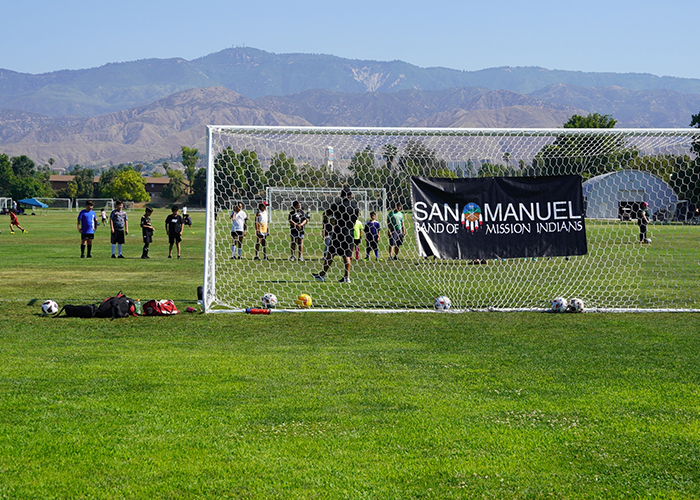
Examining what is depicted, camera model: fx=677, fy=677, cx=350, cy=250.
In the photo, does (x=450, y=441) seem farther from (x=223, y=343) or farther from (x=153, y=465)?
(x=223, y=343)

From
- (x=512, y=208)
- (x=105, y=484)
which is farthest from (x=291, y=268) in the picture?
(x=105, y=484)

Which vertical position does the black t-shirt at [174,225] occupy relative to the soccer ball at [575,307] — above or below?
above

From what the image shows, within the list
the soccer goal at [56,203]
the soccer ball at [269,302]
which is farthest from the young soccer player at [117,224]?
the soccer goal at [56,203]

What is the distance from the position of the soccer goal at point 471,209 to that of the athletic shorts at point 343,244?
0.78 m

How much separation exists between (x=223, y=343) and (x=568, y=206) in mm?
6337

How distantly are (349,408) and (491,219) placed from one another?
6.31 m

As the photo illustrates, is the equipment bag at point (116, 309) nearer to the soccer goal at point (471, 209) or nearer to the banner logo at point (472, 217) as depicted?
the soccer goal at point (471, 209)

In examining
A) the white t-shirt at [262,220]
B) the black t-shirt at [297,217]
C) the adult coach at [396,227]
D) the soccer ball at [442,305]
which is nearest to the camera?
the soccer ball at [442,305]

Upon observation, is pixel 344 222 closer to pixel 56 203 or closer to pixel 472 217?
pixel 472 217

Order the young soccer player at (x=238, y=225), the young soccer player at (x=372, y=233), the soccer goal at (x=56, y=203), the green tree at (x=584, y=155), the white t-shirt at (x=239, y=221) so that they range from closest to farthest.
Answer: the green tree at (x=584, y=155) → the young soccer player at (x=238, y=225) → the white t-shirt at (x=239, y=221) → the young soccer player at (x=372, y=233) → the soccer goal at (x=56, y=203)

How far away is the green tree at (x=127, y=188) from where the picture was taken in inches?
4823

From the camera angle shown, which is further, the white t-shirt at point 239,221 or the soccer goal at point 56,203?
the soccer goal at point 56,203

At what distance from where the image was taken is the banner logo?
36.7 ft

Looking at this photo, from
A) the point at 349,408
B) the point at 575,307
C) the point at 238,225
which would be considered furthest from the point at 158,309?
the point at 238,225
